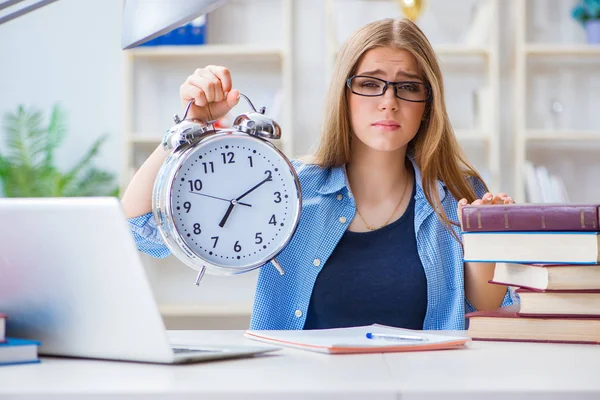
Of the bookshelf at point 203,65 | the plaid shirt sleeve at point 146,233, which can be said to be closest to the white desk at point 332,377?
the plaid shirt sleeve at point 146,233

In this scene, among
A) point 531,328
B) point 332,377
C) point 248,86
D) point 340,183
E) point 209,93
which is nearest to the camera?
point 332,377

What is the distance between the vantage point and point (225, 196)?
129 cm

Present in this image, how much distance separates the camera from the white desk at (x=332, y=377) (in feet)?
2.67

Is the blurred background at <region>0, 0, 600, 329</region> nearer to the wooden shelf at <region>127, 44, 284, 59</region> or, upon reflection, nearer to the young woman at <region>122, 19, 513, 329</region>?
the wooden shelf at <region>127, 44, 284, 59</region>

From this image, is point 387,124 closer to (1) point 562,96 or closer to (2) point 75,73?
(1) point 562,96

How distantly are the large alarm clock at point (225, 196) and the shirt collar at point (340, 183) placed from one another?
583mm

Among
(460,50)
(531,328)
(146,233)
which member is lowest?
(531,328)

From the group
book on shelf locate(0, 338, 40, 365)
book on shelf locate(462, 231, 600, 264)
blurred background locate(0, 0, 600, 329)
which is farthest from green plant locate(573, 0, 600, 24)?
book on shelf locate(0, 338, 40, 365)

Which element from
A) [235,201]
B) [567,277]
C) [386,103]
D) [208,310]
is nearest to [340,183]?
[386,103]

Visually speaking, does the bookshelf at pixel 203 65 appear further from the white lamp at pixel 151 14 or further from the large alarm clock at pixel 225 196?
the white lamp at pixel 151 14

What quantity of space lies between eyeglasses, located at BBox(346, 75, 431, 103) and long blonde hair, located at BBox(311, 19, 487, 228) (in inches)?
0.8

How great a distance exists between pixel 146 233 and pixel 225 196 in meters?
0.35

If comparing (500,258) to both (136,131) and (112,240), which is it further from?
(136,131)

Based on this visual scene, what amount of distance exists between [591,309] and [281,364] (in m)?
0.51
